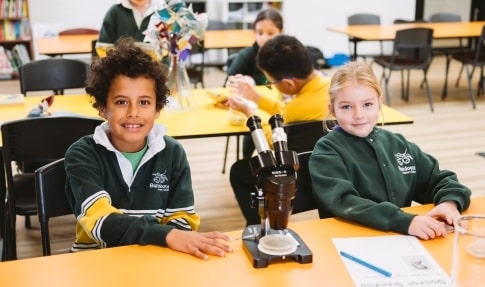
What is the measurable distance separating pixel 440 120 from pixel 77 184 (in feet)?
14.4

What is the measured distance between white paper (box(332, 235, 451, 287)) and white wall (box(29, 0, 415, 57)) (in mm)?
6350

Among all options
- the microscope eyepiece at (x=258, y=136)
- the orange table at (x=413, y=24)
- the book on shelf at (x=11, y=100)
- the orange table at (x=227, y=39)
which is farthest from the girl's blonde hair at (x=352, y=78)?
the orange table at (x=413, y=24)

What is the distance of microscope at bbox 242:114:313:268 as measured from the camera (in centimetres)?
125

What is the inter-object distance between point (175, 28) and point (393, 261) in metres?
1.74

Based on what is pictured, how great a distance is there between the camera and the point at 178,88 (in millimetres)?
2947

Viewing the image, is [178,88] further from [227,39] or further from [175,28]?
[227,39]

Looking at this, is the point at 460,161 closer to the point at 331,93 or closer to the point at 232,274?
the point at 331,93

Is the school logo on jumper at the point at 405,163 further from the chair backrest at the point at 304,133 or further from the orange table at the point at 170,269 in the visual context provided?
the chair backrest at the point at 304,133

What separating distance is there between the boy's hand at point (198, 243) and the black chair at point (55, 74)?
89.5 inches

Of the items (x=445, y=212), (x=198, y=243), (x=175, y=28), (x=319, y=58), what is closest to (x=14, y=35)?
(x=319, y=58)

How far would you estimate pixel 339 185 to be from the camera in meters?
1.69

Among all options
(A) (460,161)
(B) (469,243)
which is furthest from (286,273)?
(A) (460,161)

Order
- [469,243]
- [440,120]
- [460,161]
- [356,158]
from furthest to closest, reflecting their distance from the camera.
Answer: [440,120] → [460,161] → [356,158] → [469,243]

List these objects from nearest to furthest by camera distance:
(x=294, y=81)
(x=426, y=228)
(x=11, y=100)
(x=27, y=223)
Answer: (x=426, y=228)
(x=294, y=81)
(x=11, y=100)
(x=27, y=223)
